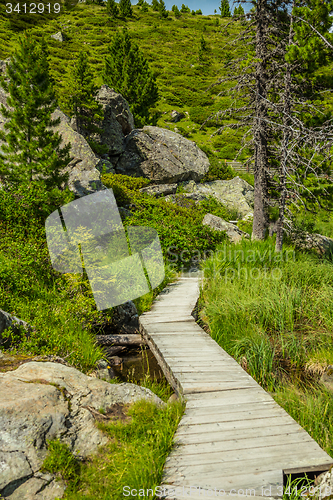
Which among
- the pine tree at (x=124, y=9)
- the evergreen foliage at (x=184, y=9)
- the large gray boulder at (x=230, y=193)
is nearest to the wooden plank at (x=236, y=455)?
the large gray boulder at (x=230, y=193)

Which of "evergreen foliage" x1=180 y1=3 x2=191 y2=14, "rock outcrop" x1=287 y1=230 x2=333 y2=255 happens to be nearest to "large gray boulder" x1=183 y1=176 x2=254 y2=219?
"rock outcrop" x1=287 y1=230 x2=333 y2=255

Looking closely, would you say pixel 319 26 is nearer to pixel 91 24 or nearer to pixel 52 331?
pixel 52 331

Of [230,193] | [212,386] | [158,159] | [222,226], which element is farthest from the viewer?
[230,193]

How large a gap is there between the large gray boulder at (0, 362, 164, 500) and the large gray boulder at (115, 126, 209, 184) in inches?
453

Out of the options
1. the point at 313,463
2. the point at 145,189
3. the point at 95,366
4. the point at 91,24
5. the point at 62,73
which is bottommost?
the point at 95,366

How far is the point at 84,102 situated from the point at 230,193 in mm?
8162

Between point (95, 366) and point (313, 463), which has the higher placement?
point (313, 463)

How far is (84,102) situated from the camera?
41.9 feet

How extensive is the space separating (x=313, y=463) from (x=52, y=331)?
347 cm

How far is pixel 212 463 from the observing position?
230cm

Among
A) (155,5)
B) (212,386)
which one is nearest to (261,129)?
(212,386)

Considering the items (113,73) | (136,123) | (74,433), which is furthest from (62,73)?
(74,433)

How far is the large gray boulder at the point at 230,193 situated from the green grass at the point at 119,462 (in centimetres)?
1141

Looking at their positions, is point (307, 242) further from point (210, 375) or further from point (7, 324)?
point (7, 324)
